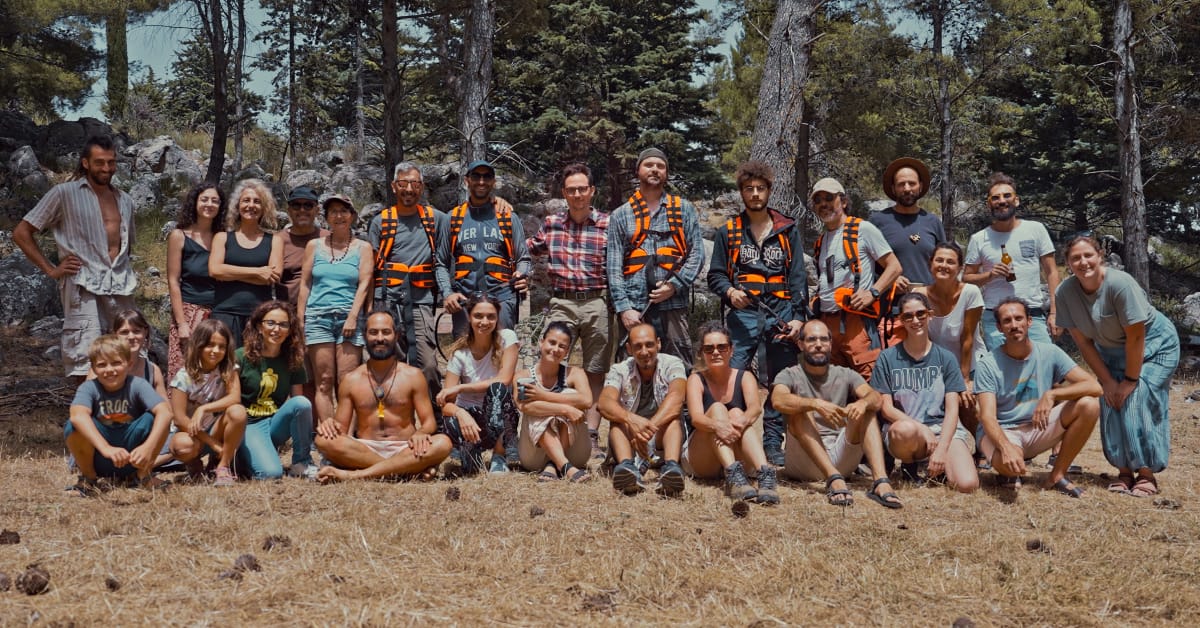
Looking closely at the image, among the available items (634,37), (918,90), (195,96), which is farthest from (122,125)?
(918,90)

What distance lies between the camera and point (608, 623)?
10.3 ft

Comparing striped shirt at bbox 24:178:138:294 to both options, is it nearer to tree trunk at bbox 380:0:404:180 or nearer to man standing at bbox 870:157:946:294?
tree trunk at bbox 380:0:404:180

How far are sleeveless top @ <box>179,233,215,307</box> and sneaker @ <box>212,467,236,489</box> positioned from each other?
1412 millimetres

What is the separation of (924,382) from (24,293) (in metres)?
12.1

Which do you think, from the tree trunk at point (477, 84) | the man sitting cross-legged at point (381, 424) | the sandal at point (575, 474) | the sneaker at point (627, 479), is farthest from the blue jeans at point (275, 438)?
the tree trunk at point (477, 84)

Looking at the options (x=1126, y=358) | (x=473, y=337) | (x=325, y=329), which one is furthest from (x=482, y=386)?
(x=1126, y=358)

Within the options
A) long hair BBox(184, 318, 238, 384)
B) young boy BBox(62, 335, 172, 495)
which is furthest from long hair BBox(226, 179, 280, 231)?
young boy BBox(62, 335, 172, 495)

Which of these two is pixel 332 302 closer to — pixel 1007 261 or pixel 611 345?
pixel 611 345

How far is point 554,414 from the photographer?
567 cm

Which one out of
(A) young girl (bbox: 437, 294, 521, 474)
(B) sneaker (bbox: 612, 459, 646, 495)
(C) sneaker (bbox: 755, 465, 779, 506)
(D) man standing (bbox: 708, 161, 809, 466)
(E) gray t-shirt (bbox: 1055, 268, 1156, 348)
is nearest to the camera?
(C) sneaker (bbox: 755, 465, 779, 506)

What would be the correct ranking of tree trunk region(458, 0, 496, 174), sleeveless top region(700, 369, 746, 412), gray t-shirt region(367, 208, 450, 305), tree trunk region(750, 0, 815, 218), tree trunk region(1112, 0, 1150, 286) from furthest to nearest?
1. tree trunk region(1112, 0, 1150, 286)
2. tree trunk region(458, 0, 496, 174)
3. tree trunk region(750, 0, 815, 218)
4. gray t-shirt region(367, 208, 450, 305)
5. sleeveless top region(700, 369, 746, 412)

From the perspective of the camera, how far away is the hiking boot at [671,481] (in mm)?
4992

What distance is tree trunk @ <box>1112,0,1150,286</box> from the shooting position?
13.8 metres

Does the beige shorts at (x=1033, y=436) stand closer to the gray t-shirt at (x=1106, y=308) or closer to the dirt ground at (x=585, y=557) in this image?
the dirt ground at (x=585, y=557)
